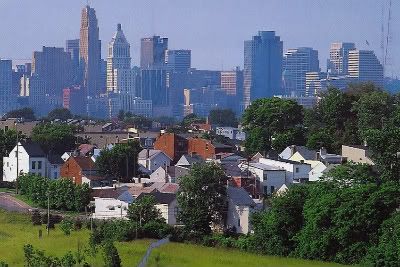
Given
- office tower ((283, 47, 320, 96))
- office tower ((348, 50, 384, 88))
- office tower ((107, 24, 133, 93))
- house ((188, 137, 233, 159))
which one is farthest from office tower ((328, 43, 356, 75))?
house ((188, 137, 233, 159))

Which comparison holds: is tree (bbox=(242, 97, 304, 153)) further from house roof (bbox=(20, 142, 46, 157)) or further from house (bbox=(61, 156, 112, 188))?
house roof (bbox=(20, 142, 46, 157))

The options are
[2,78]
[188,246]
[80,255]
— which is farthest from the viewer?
[2,78]

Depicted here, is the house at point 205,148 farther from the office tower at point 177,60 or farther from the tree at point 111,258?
the office tower at point 177,60

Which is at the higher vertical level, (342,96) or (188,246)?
(342,96)

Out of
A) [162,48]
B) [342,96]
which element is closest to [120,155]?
[342,96]

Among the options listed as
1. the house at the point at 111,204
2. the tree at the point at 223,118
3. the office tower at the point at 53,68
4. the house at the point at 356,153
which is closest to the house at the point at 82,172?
the house at the point at 111,204

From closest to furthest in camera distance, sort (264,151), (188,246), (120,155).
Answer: (188,246)
(120,155)
(264,151)

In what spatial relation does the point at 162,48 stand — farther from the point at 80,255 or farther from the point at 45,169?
the point at 80,255
